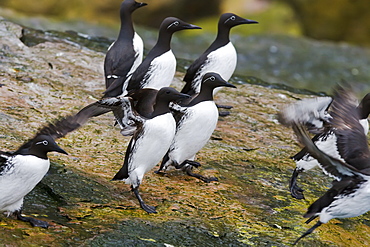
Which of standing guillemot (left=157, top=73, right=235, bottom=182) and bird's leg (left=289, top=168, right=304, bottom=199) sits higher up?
standing guillemot (left=157, top=73, right=235, bottom=182)

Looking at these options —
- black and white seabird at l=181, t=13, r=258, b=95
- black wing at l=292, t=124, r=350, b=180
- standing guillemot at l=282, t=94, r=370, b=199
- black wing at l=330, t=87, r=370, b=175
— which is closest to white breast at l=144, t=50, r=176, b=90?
black and white seabird at l=181, t=13, r=258, b=95

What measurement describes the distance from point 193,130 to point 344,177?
Result: 63.5 inches

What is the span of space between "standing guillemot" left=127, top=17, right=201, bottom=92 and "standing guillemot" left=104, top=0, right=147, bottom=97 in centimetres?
19

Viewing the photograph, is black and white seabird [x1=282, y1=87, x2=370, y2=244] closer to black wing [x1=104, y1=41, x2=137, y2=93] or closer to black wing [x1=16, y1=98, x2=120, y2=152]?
black wing [x1=16, y1=98, x2=120, y2=152]

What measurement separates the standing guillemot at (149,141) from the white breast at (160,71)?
1837mm

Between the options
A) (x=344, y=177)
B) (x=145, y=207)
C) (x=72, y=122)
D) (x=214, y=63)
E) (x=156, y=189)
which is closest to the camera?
(x=344, y=177)

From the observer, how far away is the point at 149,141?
561cm

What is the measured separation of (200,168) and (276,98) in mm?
3013

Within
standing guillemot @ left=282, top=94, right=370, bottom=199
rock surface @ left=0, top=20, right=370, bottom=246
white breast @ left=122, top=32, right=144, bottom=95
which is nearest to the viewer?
rock surface @ left=0, top=20, right=370, bottom=246

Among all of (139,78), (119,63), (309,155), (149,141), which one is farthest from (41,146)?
(119,63)

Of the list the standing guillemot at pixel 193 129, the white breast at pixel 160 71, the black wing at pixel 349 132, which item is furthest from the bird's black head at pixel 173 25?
the black wing at pixel 349 132

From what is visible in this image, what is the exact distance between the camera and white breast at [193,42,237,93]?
8.05 meters

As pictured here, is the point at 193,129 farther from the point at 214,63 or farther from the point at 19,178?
the point at 214,63

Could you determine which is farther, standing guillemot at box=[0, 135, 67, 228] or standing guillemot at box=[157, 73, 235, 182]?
standing guillemot at box=[157, 73, 235, 182]
